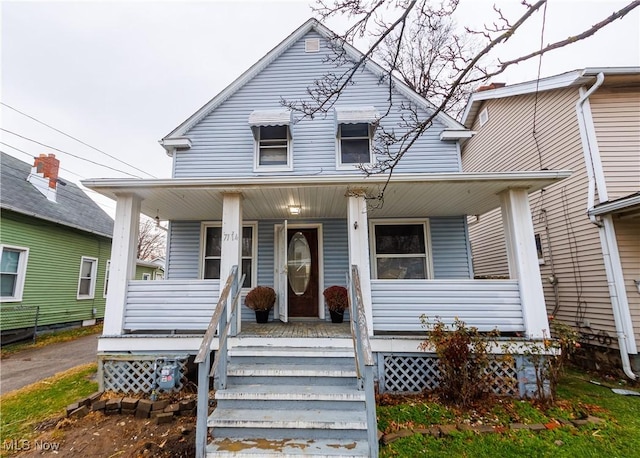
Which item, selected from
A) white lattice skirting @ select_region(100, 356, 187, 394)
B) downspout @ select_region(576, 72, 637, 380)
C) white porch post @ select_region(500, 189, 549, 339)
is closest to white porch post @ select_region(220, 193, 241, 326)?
white lattice skirting @ select_region(100, 356, 187, 394)

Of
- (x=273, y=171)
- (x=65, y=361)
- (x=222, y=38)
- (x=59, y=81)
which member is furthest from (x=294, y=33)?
(x=59, y=81)

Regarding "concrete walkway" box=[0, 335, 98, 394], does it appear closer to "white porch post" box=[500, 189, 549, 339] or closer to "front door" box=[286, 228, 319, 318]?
"front door" box=[286, 228, 319, 318]

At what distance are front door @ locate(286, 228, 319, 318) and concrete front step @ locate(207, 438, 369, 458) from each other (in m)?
3.66

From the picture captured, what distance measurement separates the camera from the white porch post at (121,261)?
15.4 ft

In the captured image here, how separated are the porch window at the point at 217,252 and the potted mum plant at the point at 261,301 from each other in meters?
0.70

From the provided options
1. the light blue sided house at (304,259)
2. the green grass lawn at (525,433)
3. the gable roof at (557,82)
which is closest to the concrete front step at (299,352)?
the light blue sided house at (304,259)

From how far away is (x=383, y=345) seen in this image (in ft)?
14.7

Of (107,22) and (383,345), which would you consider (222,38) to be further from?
(383,345)

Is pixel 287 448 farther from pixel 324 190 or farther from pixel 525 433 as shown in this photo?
pixel 324 190

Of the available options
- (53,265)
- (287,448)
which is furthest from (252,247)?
(53,265)

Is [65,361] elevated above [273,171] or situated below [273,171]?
below

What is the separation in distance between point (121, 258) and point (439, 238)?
20.8ft

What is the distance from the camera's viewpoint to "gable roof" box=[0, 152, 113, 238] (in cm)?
891

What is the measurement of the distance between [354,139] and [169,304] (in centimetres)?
531
